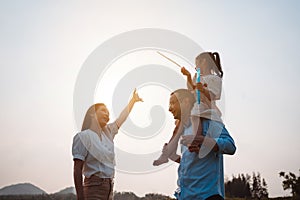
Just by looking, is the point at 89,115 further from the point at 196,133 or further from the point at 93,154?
the point at 196,133

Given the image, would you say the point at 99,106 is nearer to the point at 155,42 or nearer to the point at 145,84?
the point at 145,84

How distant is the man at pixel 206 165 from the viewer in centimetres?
304

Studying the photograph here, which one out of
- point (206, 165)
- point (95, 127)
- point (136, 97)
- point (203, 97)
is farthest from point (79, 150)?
point (206, 165)

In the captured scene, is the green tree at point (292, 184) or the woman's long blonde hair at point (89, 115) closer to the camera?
the woman's long blonde hair at point (89, 115)

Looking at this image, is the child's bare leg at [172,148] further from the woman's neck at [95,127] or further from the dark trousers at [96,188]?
the woman's neck at [95,127]

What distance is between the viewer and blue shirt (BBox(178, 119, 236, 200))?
3051 mm

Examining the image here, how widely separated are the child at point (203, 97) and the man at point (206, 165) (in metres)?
0.05

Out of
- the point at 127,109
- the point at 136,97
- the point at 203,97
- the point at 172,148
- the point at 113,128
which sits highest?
the point at 136,97

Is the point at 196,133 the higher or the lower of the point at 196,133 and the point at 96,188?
the higher

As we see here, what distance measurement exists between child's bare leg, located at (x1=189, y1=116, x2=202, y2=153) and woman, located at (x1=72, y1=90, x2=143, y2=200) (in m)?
1.66

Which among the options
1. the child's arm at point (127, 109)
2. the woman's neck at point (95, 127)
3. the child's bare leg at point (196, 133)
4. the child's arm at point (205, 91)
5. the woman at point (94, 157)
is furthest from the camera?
the child's arm at point (127, 109)

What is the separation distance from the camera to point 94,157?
15.0 feet

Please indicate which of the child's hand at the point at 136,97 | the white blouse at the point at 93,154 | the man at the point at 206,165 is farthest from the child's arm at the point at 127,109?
the man at the point at 206,165

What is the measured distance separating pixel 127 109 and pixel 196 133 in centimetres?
228
